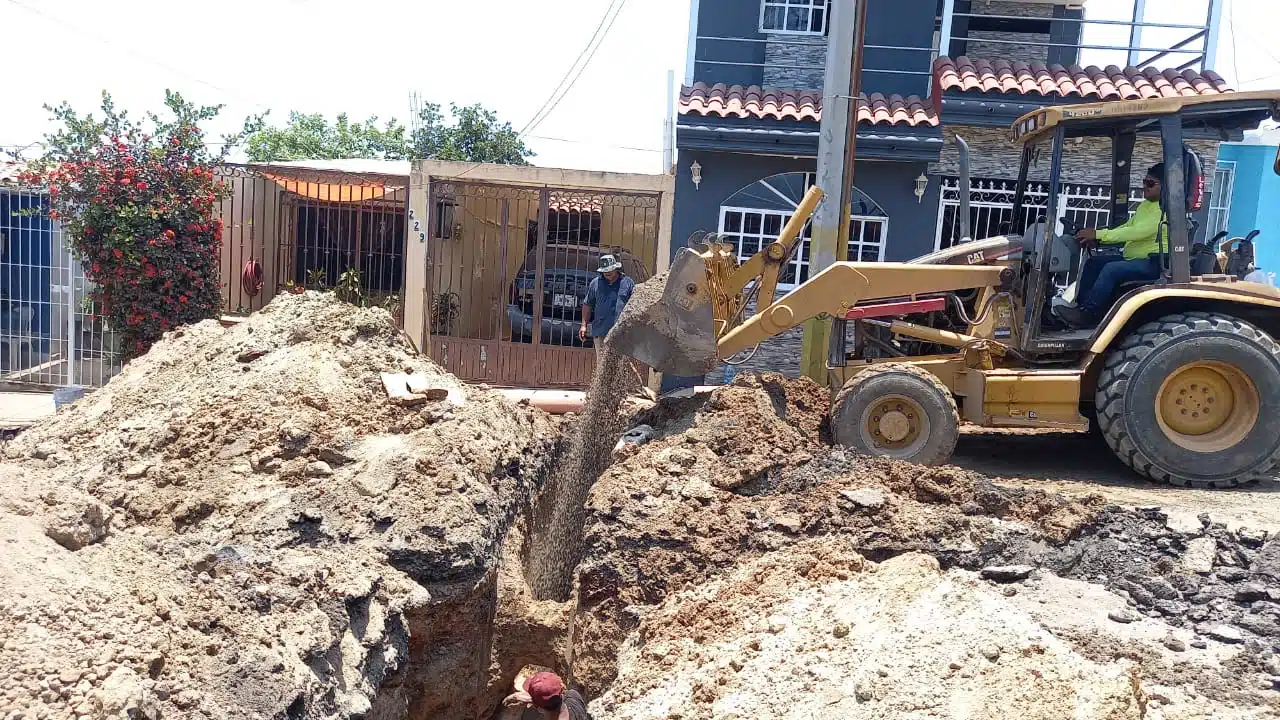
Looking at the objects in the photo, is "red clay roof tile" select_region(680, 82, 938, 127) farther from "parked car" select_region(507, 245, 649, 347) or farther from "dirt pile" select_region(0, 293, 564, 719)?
"dirt pile" select_region(0, 293, 564, 719)

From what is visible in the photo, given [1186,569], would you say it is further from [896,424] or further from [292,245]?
[292,245]

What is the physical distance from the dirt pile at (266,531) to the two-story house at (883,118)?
482 cm

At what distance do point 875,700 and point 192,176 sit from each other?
8232 millimetres

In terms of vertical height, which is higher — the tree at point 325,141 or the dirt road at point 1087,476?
the tree at point 325,141

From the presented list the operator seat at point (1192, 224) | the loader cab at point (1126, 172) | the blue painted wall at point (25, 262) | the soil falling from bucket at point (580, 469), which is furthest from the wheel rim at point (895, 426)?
the blue painted wall at point (25, 262)

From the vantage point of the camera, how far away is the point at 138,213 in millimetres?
8984

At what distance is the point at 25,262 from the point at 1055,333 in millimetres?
10053

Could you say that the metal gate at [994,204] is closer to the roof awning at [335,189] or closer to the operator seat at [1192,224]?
the operator seat at [1192,224]

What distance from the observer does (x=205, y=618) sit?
11.0ft

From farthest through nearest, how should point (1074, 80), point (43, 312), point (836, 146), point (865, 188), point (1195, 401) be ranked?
point (865, 188), point (1074, 80), point (43, 312), point (836, 146), point (1195, 401)

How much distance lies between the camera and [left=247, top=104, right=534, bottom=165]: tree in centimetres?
2628

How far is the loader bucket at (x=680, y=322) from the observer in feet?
20.8

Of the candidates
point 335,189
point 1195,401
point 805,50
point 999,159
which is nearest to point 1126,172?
point 1195,401

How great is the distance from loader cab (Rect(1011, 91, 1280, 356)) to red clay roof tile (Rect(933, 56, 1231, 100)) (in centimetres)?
389
